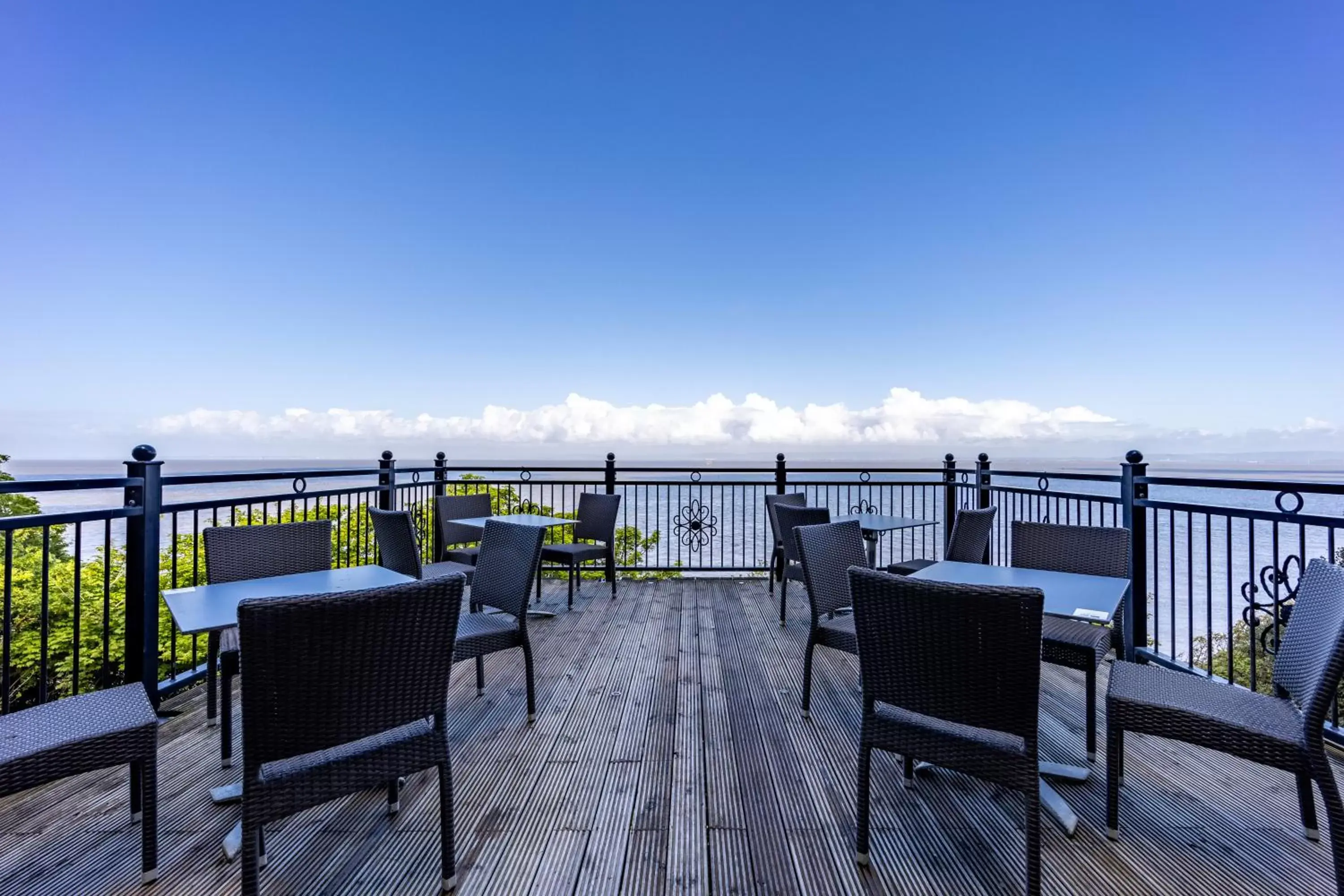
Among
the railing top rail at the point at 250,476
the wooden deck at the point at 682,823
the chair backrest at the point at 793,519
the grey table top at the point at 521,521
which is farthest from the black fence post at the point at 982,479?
the railing top rail at the point at 250,476

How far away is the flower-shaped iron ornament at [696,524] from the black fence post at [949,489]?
2.35m

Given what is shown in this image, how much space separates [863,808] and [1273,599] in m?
A: 2.30

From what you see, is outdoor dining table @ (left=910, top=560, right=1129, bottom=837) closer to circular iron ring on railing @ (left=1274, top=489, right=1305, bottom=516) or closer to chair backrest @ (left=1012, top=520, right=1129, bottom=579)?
chair backrest @ (left=1012, top=520, right=1129, bottom=579)

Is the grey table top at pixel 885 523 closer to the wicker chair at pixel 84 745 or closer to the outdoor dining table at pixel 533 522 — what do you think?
the outdoor dining table at pixel 533 522

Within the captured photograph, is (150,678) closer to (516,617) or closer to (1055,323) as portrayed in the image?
(516,617)

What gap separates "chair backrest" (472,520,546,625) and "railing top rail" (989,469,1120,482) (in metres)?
3.17

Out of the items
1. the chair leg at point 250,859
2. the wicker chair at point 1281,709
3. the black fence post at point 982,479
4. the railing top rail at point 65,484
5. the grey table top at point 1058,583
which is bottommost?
the chair leg at point 250,859

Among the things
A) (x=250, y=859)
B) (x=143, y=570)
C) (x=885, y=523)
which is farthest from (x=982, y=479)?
(x=143, y=570)

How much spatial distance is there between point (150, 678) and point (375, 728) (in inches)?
75.8

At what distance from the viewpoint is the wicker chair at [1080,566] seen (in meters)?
2.00

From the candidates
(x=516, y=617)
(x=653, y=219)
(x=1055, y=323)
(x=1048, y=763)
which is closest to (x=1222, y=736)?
(x=1048, y=763)

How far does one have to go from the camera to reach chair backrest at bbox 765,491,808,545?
456cm

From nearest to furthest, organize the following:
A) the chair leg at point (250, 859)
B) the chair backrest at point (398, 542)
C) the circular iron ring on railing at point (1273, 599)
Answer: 1. the chair leg at point (250, 859)
2. the circular iron ring on railing at point (1273, 599)
3. the chair backrest at point (398, 542)

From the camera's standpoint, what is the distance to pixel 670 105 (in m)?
8.52
